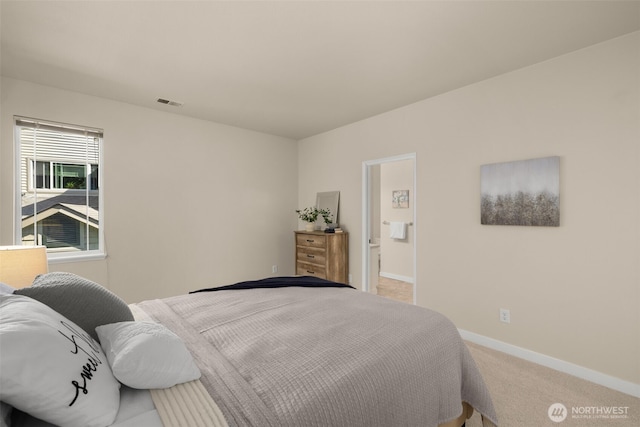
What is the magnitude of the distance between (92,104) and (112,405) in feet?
11.4

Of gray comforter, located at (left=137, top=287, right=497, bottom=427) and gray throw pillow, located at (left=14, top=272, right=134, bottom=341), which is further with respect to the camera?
gray throw pillow, located at (left=14, top=272, right=134, bottom=341)

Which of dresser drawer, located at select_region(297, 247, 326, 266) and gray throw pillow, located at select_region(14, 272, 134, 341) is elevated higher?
gray throw pillow, located at select_region(14, 272, 134, 341)

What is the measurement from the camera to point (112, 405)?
0.90 metres

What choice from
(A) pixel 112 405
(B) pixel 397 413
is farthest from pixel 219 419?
(B) pixel 397 413

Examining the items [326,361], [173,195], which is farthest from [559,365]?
[173,195]

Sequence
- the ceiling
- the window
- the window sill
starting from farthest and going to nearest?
the window sill, the window, the ceiling

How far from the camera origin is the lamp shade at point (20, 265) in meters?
1.77

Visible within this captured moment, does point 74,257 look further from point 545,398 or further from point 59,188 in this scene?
point 545,398

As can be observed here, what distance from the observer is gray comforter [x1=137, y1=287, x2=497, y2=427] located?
1.05m

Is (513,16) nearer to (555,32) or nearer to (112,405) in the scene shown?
(555,32)

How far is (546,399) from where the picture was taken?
211 centimetres

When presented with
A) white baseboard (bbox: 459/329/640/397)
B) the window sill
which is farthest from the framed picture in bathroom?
the window sill

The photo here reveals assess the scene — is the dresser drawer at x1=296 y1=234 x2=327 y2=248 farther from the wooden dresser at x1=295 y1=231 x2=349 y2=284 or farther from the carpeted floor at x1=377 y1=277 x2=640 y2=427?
the carpeted floor at x1=377 y1=277 x2=640 y2=427

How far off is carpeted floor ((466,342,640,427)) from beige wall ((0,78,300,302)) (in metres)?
3.34
